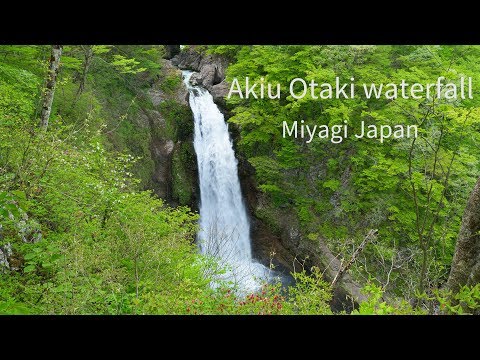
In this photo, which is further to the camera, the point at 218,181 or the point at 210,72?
the point at 210,72

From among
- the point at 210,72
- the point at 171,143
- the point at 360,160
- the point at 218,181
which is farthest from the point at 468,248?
the point at 210,72

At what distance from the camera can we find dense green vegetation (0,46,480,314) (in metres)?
3.50

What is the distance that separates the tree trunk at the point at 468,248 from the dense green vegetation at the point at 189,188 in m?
0.24

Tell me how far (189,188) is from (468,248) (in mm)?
10129

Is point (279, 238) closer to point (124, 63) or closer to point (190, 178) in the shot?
point (190, 178)

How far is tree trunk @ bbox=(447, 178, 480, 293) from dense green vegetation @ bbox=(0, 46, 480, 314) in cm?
24

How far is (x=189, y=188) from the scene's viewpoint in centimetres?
1289

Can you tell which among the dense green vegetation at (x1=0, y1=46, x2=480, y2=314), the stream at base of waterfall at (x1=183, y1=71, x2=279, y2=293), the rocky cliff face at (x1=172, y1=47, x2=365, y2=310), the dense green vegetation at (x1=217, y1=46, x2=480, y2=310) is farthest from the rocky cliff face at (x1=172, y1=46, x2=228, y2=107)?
the dense green vegetation at (x1=217, y1=46, x2=480, y2=310)

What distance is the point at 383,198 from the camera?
10.5 m

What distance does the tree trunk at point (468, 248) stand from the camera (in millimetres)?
3535

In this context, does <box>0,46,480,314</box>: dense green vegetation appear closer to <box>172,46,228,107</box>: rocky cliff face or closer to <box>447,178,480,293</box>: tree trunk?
<box>447,178,480,293</box>: tree trunk

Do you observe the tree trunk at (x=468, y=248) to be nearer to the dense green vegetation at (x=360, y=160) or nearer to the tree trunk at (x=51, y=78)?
the dense green vegetation at (x=360, y=160)
